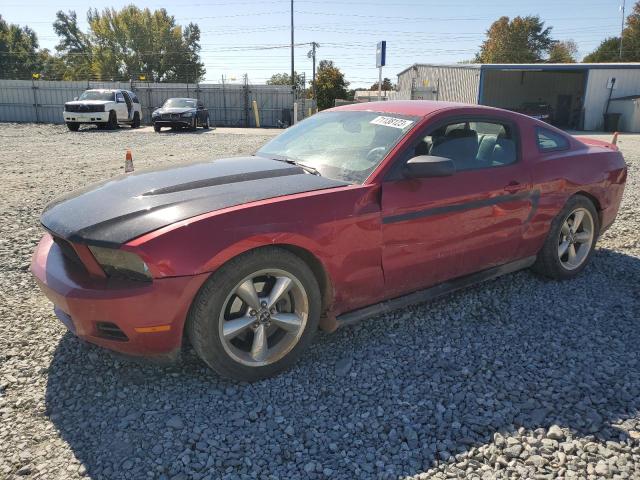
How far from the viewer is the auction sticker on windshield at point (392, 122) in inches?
138

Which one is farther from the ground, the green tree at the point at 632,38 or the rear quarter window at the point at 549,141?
the green tree at the point at 632,38

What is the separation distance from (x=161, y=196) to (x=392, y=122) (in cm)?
166

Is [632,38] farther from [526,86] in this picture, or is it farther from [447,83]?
[447,83]

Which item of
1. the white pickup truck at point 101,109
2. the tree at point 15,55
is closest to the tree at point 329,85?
the white pickup truck at point 101,109

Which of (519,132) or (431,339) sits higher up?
(519,132)

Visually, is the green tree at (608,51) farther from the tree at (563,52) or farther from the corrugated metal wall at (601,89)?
the corrugated metal wall at (601,89)

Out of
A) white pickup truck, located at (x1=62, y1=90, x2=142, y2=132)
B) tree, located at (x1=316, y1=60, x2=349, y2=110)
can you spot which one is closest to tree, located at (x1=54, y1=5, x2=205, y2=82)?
tree, located at (x1=316, y1=60, x2=349, y2=110)

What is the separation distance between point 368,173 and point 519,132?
1588 mm

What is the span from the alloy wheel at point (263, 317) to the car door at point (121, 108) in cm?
2251

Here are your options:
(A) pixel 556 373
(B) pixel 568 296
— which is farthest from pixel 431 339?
(B) pixel 568 296

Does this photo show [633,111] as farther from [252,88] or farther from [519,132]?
[519,132]

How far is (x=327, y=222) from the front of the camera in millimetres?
2916

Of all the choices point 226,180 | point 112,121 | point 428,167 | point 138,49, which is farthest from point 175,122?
point 138,49

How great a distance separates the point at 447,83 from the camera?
34312mm
